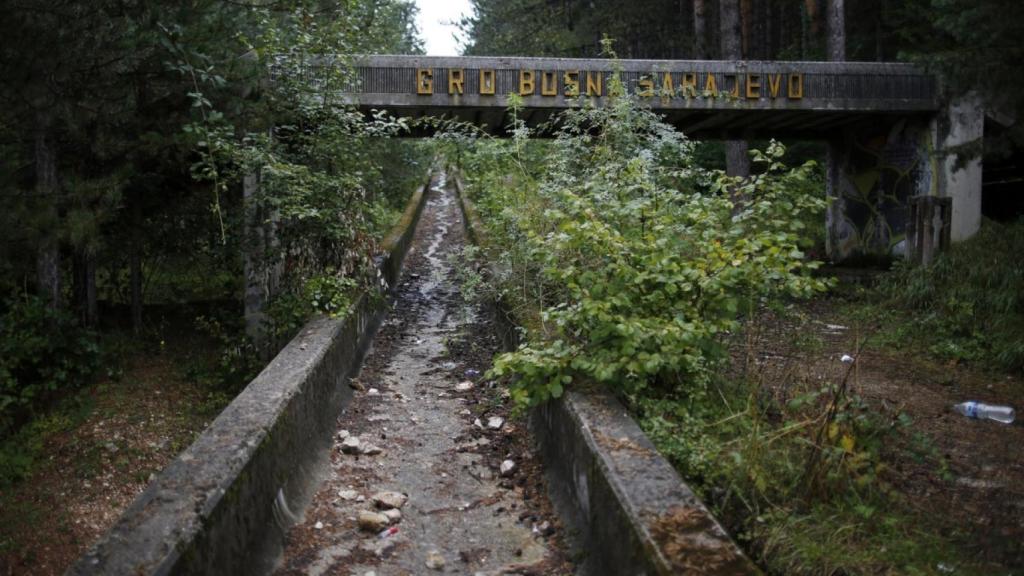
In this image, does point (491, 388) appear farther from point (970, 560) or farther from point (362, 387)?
point (970, 560)

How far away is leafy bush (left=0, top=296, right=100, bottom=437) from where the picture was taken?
8.35 meters

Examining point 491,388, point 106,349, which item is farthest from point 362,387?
point 106,349

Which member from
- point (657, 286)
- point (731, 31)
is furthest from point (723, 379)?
point (731, 31)

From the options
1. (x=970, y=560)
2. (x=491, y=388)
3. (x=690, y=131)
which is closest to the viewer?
(x=970, y=560)

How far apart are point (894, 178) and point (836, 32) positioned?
335 centimetres

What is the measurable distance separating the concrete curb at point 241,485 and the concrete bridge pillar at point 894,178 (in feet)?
32.7

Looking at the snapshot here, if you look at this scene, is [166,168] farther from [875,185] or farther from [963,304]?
[875,185]

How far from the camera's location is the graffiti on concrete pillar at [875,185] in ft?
47.1

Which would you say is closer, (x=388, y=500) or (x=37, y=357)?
(x=388, y=500)

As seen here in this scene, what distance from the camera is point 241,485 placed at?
12.0 feet

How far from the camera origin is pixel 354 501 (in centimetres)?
462

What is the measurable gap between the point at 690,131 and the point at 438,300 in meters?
6.41

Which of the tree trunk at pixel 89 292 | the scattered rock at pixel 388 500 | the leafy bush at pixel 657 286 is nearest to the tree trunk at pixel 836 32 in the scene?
the leafy bush at pixel 657 286

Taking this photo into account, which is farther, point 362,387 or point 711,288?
point 362,387
